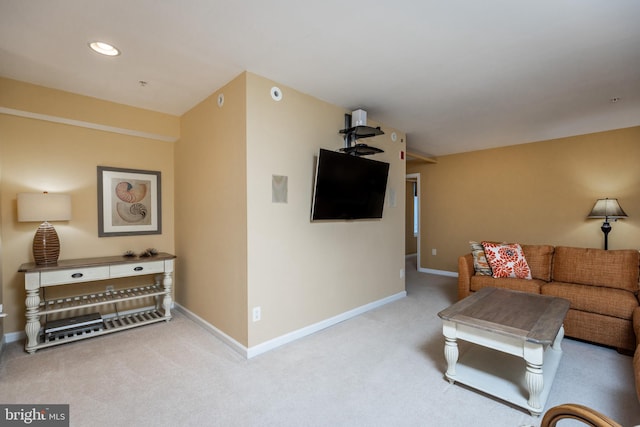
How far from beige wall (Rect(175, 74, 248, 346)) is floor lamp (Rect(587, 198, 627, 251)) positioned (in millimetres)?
4543

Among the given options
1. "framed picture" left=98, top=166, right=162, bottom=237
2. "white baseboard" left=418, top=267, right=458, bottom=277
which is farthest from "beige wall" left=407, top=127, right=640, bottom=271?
"framed picture" left=98, top=166, right=162, bottom=237

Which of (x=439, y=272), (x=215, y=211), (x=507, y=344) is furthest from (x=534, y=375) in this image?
(x=439, y=272)

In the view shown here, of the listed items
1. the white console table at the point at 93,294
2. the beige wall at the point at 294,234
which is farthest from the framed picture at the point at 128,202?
the beige wall at the point at 294,234

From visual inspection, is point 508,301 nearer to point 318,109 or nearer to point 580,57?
point 580,57

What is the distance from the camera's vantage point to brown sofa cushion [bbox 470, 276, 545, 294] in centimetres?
306

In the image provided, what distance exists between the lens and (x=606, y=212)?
3.84 metres

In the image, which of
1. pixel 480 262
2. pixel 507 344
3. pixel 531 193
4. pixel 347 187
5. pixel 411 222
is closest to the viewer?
pixel 507 344

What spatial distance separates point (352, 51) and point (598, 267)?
321cm

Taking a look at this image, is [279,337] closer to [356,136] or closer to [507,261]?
[356,136]

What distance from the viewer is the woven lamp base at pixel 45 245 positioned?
264 centimetres

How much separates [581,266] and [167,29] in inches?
167

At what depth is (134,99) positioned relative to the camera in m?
3.00

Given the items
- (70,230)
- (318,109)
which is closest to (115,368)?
(70,230)

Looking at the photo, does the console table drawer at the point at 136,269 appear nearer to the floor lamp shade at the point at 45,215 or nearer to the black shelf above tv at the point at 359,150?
the floor lamp shade at the point at 45,215
